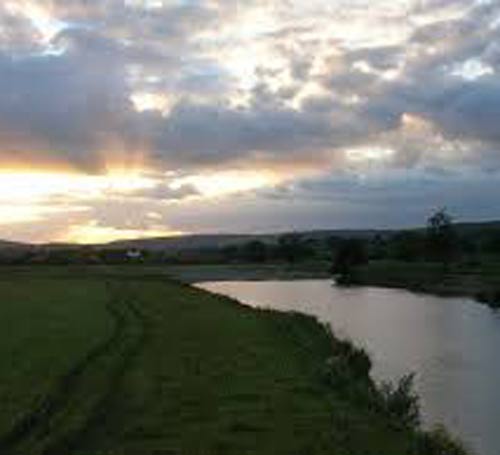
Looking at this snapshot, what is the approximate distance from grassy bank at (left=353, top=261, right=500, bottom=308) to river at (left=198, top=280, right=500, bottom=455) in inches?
334

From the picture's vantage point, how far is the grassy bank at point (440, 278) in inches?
4267

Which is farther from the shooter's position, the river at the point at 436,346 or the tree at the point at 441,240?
the tree at the point at 441,240

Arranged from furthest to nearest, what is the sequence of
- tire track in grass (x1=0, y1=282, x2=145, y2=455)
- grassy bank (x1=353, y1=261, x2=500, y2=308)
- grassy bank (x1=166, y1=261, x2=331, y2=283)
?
grassy bank (x1=166, y1=261, x2=331, y2=283), grassy bank (x1=353, y1=261, x2=500, y2=308), tire track in grass (x1=0, y1=282, x2=145, y2=455)

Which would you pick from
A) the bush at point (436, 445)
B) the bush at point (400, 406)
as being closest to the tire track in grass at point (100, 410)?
the bush at point (436, 445)

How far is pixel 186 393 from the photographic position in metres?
22.6

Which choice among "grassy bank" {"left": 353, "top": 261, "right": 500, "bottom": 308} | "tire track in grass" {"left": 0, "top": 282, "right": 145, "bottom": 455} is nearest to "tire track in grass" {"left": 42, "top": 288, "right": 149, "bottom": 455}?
"tire track in grass" {"left": 0, "top": 282, "right": 145, "bottom": 455}

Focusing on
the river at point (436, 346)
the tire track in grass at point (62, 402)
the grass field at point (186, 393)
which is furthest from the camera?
the river at point (436, 346)

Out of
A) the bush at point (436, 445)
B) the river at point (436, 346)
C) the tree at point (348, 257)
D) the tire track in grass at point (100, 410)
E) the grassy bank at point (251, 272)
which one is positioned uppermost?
the tree at point (348, 257)

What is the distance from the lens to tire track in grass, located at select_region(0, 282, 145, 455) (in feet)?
53.1

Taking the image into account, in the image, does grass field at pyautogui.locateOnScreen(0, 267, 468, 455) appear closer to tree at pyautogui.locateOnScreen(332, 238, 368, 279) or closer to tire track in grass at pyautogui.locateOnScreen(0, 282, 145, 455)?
tire track in grass at pyautogui.locateOnScreen(0, 282, 145, 455)

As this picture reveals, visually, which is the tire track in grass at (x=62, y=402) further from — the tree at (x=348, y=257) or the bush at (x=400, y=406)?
the tree at (x=348, y=257)

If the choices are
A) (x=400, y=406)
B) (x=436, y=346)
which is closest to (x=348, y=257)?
(x=436, y=346)

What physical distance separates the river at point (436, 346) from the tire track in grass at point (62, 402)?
8.86m

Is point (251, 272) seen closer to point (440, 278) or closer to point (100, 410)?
point (440, 278)
